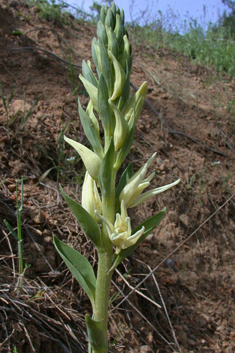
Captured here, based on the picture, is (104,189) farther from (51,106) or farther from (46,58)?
(46,58)

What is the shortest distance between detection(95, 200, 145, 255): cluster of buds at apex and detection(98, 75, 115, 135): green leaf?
1.58 ft

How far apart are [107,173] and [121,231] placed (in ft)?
1.06

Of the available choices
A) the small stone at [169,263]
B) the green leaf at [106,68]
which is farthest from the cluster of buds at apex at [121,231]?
the small stone at [169,263]

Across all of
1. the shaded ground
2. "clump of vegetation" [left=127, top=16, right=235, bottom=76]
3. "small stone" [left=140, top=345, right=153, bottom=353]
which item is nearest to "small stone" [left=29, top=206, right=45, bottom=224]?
the shaded ground

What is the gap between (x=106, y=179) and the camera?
1.74 metres

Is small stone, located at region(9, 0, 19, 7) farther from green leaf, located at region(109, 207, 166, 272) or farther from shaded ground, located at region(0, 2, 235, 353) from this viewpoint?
green leaf, located at region(109, 207, 166, 272)

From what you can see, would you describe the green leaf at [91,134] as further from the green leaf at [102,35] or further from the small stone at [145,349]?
the small stone at [145,349]

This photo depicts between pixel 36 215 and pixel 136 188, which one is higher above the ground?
pixel 136 188

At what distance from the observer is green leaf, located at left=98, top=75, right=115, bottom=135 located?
1.78m

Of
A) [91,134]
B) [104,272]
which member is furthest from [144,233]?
[91,134]

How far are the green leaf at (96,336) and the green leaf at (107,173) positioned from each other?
681 mm

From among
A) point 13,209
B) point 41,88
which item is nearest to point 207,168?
point 41,88

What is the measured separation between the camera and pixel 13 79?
4020 mm

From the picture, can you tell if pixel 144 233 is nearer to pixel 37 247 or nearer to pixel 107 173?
pixel 107 173
